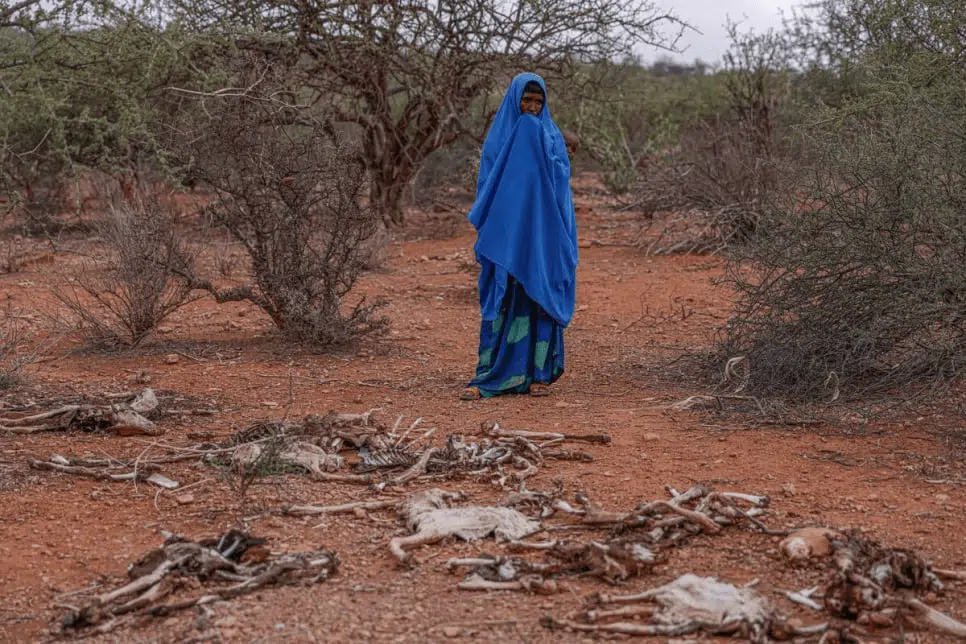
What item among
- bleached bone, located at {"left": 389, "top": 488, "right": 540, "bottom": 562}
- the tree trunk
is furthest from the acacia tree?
bleached bone, located at {"left": 389, "top": 488, "right": 540, "bottom": 562}

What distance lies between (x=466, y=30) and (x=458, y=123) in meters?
1.00

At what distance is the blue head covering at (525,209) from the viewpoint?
5.91 metres

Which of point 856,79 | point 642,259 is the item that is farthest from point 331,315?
point 856,79

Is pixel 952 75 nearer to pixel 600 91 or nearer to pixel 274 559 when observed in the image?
pixel 274 559

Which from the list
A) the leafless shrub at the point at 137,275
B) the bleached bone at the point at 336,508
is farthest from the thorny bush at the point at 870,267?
the leafless shrub at the point at 137,275

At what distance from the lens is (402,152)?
12383mm

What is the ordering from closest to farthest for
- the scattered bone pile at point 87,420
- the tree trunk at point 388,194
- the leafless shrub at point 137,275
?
the scattered bone pile at point 87,420
the leafless shrub at point 137,275
the tree trunk at point 388,194

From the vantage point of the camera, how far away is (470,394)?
5.94 metres

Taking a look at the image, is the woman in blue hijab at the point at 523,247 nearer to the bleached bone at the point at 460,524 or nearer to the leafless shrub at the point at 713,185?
the bleached bone at the point at 460,524

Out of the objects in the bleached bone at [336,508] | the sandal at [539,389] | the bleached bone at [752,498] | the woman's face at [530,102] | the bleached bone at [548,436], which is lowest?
the sandal at [539,389]

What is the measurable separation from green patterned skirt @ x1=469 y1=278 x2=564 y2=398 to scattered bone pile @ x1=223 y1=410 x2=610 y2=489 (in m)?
1.05

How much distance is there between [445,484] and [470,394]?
69.0 inches

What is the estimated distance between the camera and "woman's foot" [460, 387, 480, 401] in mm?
5863

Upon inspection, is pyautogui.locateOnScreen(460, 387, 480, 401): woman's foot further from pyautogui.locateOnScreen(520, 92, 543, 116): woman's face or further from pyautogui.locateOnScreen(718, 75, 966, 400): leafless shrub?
pyautogui.locateOnScreen(520, 92, 543, 116): woman's face
